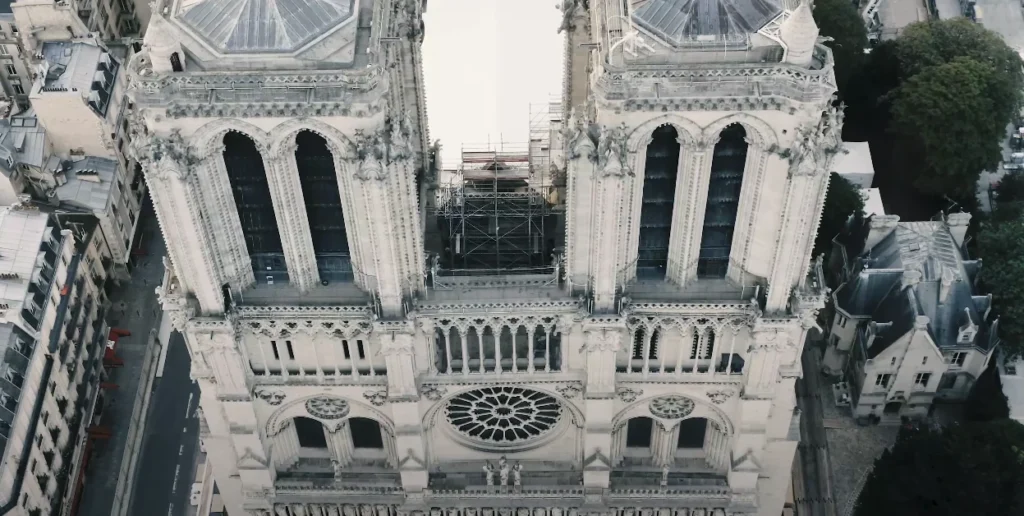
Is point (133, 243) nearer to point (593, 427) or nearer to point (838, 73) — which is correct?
point (593, 427)

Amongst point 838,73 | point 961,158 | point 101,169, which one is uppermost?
point 838,73

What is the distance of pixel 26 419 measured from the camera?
101312mm

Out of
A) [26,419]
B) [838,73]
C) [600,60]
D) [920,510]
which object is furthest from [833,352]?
[26,419]

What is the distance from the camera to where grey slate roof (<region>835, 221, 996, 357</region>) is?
106m

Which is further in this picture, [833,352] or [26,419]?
[833,352]

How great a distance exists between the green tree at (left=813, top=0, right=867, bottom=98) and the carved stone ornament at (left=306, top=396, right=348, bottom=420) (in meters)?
71.0

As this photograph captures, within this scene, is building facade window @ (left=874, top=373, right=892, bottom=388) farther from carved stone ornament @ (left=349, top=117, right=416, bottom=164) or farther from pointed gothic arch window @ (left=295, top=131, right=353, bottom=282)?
carved stone ornament @ (left=349, top=117, right=416, bottom=164)

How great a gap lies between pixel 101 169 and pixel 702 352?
69.8 m

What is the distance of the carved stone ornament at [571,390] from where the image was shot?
82.7m

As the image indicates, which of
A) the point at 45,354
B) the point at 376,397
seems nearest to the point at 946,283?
the point at 376,397

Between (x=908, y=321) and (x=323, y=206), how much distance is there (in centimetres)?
5429

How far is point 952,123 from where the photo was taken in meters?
124

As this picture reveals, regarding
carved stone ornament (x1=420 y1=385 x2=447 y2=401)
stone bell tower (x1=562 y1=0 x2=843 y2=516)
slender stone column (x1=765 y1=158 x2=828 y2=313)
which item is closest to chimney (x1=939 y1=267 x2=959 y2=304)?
stone bell tower (x1=562 y1=0 x2=843 y2=516)

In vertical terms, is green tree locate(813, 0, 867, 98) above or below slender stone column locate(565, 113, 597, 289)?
above
